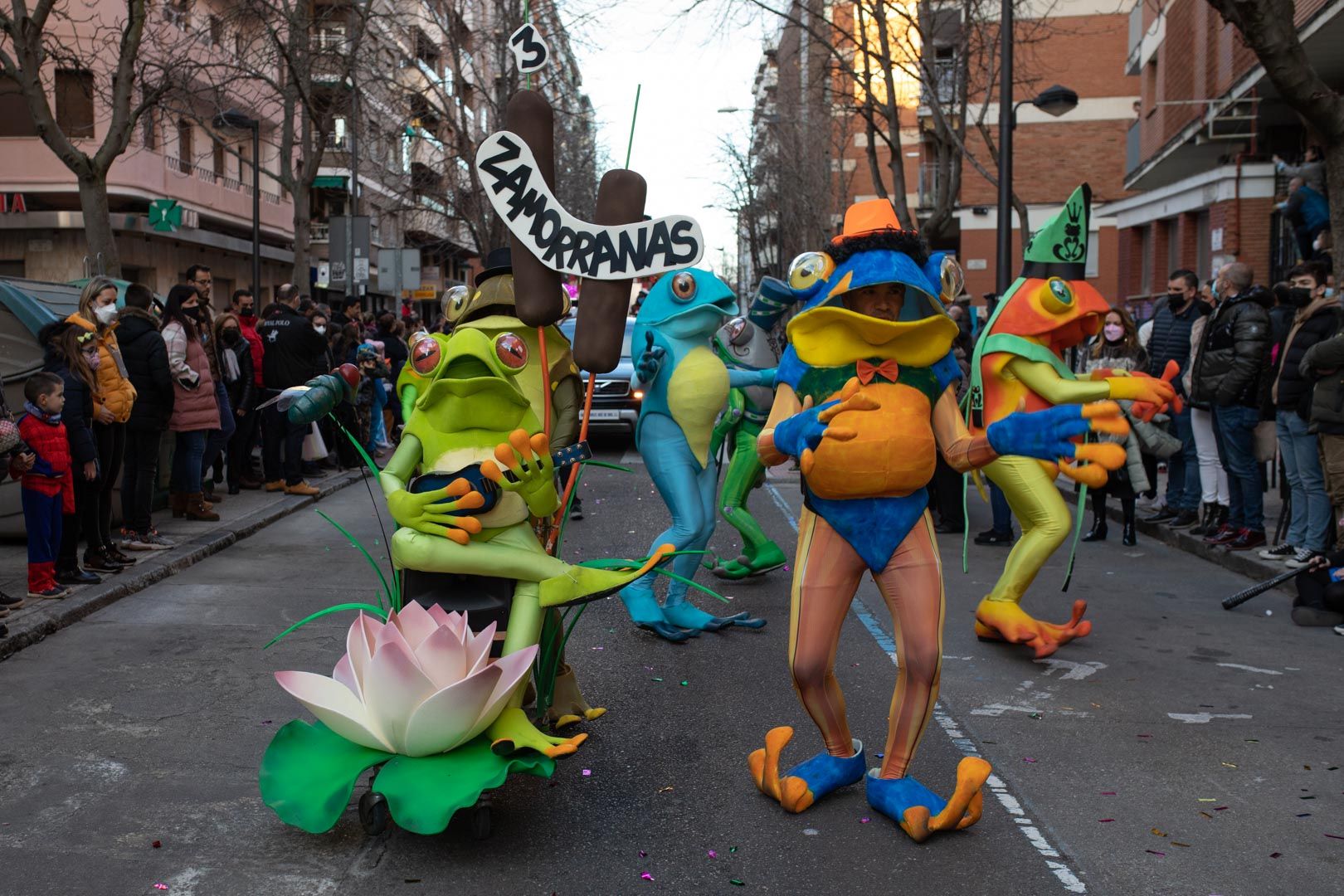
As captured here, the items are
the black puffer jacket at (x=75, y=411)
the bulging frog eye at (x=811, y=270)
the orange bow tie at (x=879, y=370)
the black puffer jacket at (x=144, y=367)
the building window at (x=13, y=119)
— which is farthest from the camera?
the building window at (x=13, y=119)

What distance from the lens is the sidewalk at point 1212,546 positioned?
387 inches

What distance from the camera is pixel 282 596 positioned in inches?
348

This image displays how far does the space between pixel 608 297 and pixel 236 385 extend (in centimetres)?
891

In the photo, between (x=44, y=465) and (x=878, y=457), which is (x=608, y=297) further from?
(x=44, y=465)

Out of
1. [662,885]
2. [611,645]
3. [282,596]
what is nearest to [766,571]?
[611,645]

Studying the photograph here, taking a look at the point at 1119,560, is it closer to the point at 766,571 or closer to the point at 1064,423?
the point at 766,571

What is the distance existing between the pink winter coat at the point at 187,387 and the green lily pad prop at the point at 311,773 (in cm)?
685

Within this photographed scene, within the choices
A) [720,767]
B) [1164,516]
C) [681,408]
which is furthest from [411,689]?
[1164,516]

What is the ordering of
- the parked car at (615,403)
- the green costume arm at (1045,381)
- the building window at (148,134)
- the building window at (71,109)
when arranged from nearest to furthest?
the green costume arm at (1045,381) < the parked car at (615,403) < the building window at (148,134) < the building window at (71,109)

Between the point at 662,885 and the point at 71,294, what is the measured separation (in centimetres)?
908

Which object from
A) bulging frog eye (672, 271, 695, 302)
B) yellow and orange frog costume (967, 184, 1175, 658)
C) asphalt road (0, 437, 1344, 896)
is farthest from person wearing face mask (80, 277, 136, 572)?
yellow and orange frog costume (967, 184, 1175, 658)

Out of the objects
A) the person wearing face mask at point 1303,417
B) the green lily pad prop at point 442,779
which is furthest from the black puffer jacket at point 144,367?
the person wearing face mask at point 1303,417

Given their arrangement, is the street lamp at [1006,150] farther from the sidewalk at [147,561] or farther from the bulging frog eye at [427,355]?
the bulging frog eye at [427,355]

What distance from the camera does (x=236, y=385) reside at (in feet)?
43.1
